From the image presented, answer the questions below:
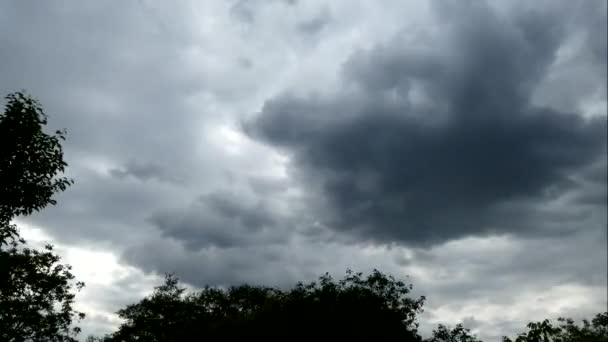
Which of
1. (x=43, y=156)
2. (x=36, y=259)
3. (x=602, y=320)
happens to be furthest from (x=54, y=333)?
(x=602, y=320)

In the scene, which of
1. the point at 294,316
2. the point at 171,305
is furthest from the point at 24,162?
the point at 171,305

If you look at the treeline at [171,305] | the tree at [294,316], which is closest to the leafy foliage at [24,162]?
the treeline at [171,305]

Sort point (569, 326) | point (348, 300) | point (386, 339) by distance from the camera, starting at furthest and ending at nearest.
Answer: point (569, 326) → point (348, 300) → point (386, 339)

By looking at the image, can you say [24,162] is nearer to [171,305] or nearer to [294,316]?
[294,316]

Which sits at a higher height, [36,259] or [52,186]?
[36,259]

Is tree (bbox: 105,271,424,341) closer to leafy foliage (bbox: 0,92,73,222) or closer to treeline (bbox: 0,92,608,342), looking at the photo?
treeline (bbox: 0,92,608,342)

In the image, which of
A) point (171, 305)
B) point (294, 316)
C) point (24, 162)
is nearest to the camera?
point (24, 162)

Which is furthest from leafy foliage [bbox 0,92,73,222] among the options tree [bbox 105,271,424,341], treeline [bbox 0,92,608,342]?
tree [bbox 105,271,424,341]

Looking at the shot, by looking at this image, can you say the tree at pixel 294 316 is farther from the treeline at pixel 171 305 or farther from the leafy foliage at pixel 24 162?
the leafy foliage at pixel 24 162

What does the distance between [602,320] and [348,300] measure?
4543 cm

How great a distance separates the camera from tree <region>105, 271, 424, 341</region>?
163ft

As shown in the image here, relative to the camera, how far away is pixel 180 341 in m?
62.2

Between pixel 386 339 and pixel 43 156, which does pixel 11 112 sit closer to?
pixel 43 156

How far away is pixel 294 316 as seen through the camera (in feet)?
170
